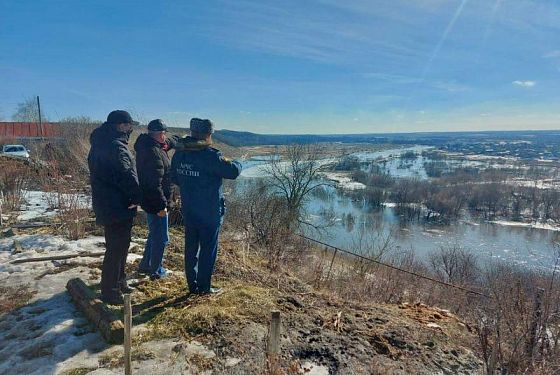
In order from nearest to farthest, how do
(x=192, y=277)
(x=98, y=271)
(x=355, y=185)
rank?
(x=192, y=277) → (x=98, y=271) → (x=355, y=185)

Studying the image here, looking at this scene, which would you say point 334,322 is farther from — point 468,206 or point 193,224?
point 468,206

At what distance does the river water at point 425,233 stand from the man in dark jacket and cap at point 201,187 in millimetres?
24168

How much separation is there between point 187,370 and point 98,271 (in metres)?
2.37

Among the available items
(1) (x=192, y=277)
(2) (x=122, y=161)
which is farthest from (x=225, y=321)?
(2) (x=122, y=161)

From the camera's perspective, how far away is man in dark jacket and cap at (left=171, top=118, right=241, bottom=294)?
3502mm

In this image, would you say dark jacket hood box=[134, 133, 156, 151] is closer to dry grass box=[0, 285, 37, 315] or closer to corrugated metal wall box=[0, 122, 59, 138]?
dry grass box=[0, 285, 37, 315]

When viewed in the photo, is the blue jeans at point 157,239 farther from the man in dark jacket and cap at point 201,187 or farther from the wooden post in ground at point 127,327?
the wooden post in ground at point 127,327

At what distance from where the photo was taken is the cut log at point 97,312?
9.71ft

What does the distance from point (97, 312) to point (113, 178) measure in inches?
44.8

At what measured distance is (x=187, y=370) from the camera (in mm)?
2705

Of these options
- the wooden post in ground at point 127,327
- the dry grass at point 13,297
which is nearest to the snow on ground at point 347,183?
the dry grass at point 13,297

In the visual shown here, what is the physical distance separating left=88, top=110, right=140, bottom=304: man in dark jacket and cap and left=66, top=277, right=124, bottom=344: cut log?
0.42 metres

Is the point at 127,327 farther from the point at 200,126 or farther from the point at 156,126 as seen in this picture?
the point at 156,126

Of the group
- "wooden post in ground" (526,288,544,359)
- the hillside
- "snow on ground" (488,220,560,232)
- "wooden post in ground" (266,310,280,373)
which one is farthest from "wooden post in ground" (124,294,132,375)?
"snow on ground" (488,220,560,232)
